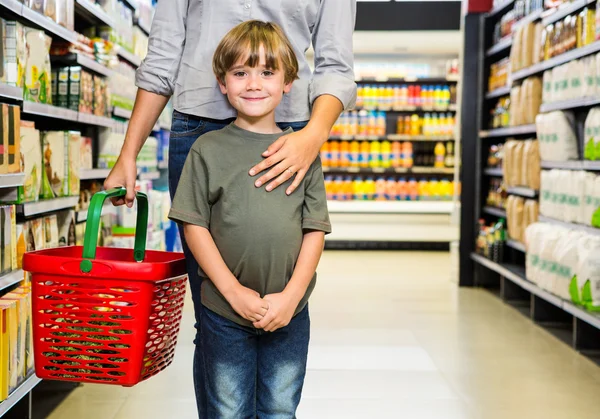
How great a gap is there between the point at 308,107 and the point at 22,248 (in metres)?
1.37

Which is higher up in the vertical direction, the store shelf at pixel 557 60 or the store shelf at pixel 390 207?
the store shelf at pixel 557 60

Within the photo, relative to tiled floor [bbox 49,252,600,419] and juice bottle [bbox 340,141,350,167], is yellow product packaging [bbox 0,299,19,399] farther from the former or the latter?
juice bottle [bbox 340,141,350,167]

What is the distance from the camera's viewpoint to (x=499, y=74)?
20.3 feet

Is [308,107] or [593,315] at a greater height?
[308,107]

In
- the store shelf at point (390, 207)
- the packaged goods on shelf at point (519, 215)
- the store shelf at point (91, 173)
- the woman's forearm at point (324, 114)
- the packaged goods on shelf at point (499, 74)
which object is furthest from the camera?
the store shelf at point (390, 207)

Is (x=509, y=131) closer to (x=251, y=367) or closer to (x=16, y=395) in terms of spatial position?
(x=16, y=395)

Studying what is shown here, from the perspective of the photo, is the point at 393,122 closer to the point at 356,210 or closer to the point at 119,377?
the point at 356,210

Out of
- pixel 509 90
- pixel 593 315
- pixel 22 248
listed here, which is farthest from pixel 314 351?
pixel 509 90

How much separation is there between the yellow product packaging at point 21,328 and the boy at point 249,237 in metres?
1.04

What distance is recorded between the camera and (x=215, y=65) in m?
1.74

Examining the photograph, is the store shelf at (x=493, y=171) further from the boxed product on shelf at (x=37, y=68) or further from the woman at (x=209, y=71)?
the woman at (x=209, y=71)

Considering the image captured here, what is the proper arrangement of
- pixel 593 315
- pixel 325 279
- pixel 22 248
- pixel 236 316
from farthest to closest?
pixel 325 279
pixel 593 315
pixel 22 248
pixel 236 316

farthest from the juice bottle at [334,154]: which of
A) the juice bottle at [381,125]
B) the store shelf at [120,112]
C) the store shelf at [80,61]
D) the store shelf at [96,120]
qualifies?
the store shelf at [80,61]

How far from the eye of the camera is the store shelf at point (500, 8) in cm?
597
